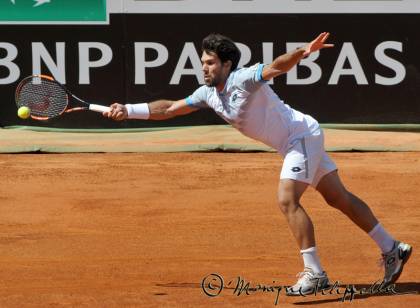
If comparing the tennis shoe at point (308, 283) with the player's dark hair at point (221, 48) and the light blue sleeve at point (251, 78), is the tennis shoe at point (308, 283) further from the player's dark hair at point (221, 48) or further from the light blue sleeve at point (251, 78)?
the player's dark hair at point (221, 48)

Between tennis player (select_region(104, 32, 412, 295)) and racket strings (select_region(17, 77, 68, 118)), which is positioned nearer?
tennis player (select_region(104, 32, 412, 295))

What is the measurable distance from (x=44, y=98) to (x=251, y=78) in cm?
230

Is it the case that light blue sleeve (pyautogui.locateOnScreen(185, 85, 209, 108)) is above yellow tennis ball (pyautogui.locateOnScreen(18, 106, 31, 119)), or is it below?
above

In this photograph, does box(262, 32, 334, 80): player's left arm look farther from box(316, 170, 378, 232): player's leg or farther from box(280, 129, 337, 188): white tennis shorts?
box(316, 170, 378, 232): player's leg

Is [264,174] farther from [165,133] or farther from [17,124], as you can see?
[17,124]

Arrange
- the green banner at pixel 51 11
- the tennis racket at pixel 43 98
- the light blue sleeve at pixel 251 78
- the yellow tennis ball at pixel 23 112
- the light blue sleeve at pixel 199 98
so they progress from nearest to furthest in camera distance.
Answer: the light blue sleeve at pixel 251 78 < the light blue sleeve at pixel 199 98 < the yellow tennis ball at pixel 23 112 < the tennis racket at pixel 43 98 < the green banner at pixel 51 11

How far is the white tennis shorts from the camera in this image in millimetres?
6816

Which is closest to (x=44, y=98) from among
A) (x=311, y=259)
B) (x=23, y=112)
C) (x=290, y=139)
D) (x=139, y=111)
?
(x=23, y=112)

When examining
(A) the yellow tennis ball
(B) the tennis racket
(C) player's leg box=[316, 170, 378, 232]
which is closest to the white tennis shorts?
(C) player's leg box=[316, 170, 378, 232]

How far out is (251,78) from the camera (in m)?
6.63

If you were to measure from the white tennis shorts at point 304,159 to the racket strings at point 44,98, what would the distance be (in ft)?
7.10

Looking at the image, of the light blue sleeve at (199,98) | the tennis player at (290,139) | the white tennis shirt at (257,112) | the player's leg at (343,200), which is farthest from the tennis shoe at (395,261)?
the light blue sleeve at (199,98)

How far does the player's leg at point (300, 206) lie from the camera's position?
22.0 feet

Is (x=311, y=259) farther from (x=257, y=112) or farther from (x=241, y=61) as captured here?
(x=241, y=61)
